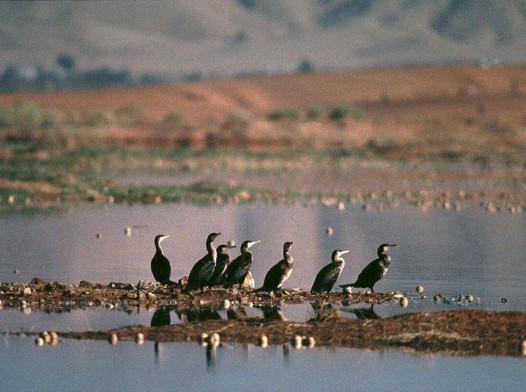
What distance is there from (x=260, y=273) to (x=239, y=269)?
306 cm

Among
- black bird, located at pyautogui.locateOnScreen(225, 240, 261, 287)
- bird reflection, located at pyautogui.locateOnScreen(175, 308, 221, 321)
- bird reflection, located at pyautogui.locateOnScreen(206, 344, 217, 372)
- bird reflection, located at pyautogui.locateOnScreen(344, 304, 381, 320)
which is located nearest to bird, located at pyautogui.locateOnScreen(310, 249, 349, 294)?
bird reflection, located at pyautogui.locateOnScreen(344, 304, 381, 320)

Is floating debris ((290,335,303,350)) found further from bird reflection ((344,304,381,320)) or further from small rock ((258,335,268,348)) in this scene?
bird reflection ((344,304,381,320))

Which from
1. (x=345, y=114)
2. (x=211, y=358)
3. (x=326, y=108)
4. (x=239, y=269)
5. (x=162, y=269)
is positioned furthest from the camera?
(x=326, y=108)

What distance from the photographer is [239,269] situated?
64.1 feet

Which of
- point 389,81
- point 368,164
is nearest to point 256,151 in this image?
point 368,164

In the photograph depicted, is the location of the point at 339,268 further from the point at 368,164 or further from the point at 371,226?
the point at 368,164

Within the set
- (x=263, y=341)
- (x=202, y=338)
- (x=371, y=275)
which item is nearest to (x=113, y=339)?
(x=202, y=338)

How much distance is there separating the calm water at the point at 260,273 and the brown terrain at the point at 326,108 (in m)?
30.8

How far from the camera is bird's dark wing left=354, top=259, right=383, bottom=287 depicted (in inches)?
768

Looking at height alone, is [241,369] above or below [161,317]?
below

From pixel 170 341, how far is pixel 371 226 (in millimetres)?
16437

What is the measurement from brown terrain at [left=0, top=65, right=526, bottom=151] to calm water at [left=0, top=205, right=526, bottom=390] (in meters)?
30.8

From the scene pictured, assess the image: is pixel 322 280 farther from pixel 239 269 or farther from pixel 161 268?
pixel 161 268

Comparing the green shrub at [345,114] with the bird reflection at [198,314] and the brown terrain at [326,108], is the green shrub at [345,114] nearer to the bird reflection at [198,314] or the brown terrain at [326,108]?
the brown terrain at [326,108]
